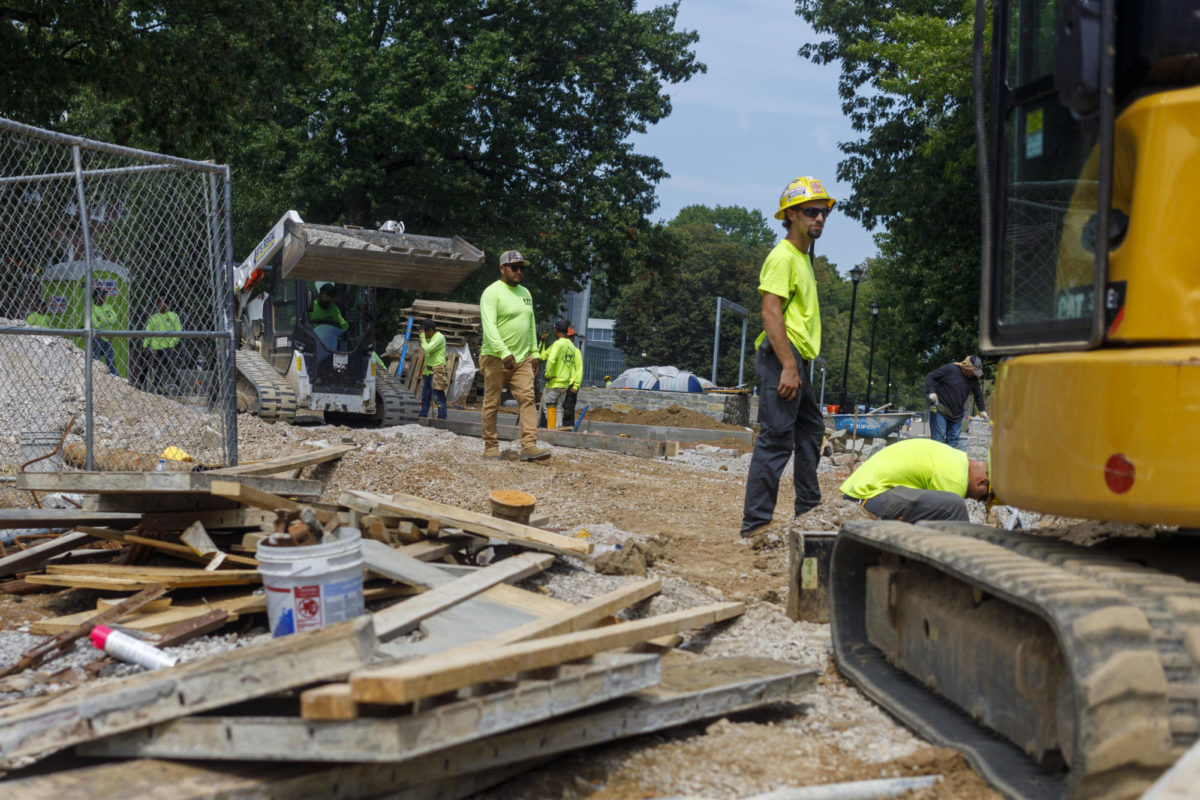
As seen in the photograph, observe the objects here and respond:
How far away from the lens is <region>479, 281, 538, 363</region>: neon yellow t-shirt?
419 inches

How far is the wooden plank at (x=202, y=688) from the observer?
2.77 m

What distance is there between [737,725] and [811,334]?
355 cm

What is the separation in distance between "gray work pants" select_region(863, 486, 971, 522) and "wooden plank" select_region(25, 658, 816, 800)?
270 centimetres

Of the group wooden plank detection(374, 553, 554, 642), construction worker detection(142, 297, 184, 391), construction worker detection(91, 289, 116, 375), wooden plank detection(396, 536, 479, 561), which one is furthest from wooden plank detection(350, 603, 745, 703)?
construction worker detection(142, 297, 184, 391)

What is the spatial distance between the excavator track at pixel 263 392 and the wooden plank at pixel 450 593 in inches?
382

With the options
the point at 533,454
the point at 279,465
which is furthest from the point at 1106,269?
the point at 533,454

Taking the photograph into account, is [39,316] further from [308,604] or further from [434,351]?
[434,351]

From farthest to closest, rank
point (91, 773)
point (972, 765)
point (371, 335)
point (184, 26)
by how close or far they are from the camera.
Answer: point (371, 335)
point (184, 26)
point (972, 765)
point (91, 773)

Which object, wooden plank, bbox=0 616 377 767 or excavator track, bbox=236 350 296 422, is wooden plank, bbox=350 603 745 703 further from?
excavator track, bbox=236 350 296 422

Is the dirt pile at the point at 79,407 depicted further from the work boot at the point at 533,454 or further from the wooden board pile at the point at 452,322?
the wooden board pile at the point at 452,322

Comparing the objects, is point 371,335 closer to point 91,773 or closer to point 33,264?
point 33,264

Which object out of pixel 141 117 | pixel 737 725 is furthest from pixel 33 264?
pixel 141 117

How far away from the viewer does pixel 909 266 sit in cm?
2902

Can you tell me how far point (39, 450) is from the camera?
697 cm
